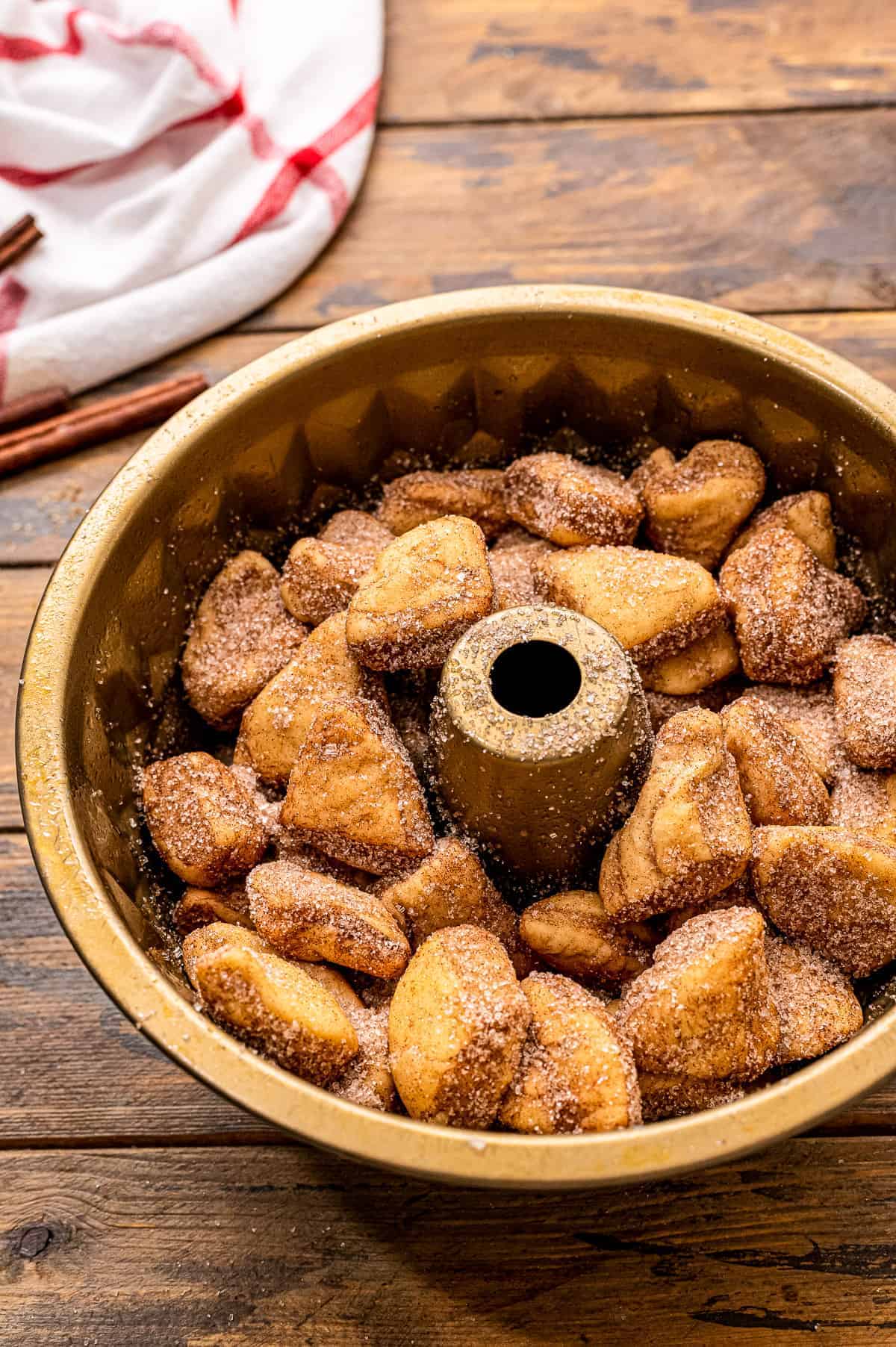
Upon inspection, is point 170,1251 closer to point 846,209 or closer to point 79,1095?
point 79,1095

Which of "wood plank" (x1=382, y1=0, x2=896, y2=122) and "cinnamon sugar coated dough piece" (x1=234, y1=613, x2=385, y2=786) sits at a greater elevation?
"wood plank" (x1=382, y1=0, x2=896, y2=122)

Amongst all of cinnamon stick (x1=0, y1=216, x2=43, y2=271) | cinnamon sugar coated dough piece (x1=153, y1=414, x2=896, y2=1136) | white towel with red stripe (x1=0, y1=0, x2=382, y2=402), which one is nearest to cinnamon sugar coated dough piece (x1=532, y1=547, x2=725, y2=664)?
cinnamon sugar coated dough piece (x1=153, y1=414, x2=896, y2=1136)

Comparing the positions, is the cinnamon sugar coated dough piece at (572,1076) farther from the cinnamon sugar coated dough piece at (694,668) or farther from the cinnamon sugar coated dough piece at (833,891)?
the cinnamon sugar coated dough piece at (694,668)

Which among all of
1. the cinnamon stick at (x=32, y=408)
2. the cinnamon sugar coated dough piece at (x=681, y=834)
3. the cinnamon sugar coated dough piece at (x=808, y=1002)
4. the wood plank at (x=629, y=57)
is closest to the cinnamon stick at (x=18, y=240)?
the cinnamon stick at (x=32, y=408)

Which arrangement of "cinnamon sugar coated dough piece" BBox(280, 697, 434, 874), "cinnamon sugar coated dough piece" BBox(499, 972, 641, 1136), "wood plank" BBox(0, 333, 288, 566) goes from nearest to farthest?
"cinnamon sugar coated dough piece" BBox(499, 972, 641, 1136)
"cinnamon sugar coated dough piece" BBox(280, 697, 434, 874)
"wood plank" BBox(0, 333, 288, 566)

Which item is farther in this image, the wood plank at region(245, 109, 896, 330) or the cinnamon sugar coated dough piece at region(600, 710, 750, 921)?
the wood plank at region(245, 109, 896, 330)

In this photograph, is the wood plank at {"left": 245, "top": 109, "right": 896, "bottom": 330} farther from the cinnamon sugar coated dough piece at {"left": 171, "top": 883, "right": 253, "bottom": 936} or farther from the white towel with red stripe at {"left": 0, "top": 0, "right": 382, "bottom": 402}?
the cinnamon sugar coated dough piece at {"left": 171, "top": 883, "right": 253, "bottom": 936}

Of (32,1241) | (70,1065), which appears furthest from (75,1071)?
(32,1241)
